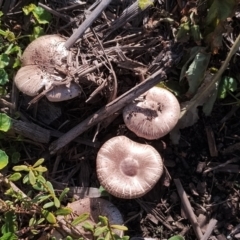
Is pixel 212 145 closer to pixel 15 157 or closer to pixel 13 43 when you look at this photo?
pixel 15 157

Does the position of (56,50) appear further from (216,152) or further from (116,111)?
(216,152)

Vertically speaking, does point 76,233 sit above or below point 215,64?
below

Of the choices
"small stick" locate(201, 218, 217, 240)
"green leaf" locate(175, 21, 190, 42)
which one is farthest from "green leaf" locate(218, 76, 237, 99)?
"small stick" locate(201, 218, 217, 240)

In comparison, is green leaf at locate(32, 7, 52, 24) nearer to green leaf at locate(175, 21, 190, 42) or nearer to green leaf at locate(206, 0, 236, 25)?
green leaf at locate(175, 21, 190, 42)

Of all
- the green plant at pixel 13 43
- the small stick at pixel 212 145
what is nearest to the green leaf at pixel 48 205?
the green plant at pixel 13 43

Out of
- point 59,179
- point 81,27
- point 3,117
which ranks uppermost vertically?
point 81,27

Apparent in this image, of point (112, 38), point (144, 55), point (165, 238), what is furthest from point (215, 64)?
point (165, 238)
